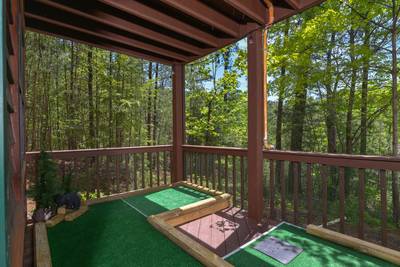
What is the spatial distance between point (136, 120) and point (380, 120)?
8.71 metres

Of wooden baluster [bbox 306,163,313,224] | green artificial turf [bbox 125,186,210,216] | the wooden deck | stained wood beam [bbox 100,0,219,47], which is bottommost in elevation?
the wooden deck

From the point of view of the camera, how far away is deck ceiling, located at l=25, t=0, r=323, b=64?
2.45 m

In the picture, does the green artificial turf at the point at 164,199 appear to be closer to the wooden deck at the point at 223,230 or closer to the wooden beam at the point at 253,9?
the wooden deck at the point at 223,230

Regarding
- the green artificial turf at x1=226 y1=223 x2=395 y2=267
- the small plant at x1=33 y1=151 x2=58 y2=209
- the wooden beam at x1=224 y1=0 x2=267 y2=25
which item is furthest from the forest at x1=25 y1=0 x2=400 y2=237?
the green artificial turf at x1=226 y1=223 x2=395 y2=267

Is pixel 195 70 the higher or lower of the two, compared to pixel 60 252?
higher

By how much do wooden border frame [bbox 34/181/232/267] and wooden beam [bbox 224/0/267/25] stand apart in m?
2.38

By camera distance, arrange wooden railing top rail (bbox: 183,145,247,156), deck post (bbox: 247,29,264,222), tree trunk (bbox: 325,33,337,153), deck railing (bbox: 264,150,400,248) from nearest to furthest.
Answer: deck railing (bbox: 264,150,400,248) → deck post (bbox: 247,29,264,222) → wooden railing top rail (bbox: 183,145,247,156) → tree trunk (bbox: 325,33,337,153)

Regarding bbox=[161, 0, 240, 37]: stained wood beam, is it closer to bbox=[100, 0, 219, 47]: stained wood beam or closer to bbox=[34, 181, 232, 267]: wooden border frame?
bbox=[100, 0, 219, 47]: stained wood beam

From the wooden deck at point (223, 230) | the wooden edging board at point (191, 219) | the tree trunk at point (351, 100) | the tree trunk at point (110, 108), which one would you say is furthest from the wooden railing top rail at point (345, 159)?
the tree trunk at point (110, 108)

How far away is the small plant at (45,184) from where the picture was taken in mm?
2604

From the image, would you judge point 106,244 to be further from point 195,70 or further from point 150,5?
point 195,70

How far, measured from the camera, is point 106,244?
2.04 m

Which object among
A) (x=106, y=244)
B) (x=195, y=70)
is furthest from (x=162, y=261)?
(x=195, y=70)

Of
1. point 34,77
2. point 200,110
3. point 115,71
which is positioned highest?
point 115,71
